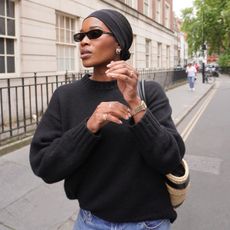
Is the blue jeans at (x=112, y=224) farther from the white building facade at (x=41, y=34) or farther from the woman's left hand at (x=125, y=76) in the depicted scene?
the white building facade at (x=41, y=34)

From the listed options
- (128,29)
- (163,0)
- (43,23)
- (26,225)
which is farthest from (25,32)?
(163,0)

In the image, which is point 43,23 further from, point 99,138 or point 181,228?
point 99,138

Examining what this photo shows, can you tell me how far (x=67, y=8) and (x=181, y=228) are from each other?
10392 mm

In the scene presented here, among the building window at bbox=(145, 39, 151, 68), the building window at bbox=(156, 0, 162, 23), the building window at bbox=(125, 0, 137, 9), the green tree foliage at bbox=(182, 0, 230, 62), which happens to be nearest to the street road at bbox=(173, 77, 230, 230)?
the building window at bbox=(125, 0, 137, 9)

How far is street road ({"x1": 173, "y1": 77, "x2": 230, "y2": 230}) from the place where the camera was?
4.38 m

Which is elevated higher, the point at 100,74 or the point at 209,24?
the point at 209,24

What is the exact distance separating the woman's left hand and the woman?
135mm

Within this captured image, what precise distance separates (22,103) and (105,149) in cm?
831

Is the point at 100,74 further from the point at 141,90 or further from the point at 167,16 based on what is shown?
the point at 167,16

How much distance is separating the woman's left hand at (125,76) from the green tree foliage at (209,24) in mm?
44594

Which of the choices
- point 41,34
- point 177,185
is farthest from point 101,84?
point 41,34

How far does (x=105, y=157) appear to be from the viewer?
179 centimetres

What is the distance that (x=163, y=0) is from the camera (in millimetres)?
30578

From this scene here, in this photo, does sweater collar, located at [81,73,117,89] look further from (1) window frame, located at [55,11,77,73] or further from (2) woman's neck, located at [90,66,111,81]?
(1) window frame, located at [55,11,77,73]
